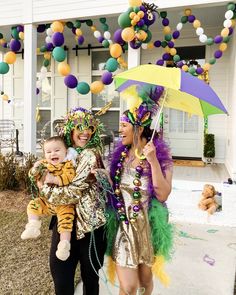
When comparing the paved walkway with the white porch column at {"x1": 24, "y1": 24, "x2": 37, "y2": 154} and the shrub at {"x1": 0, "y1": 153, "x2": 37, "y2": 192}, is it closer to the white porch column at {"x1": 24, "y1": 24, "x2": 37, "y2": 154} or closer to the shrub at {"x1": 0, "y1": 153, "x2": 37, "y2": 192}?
the shrub at {"x1": 0, "y1": 153, "x2": 37, "y2": 192}

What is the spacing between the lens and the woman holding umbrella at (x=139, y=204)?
193cm

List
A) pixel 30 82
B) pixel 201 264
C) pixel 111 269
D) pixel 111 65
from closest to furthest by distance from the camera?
pixel 111 269
pixel 201 264
pixel 111 65
pixel 30 82

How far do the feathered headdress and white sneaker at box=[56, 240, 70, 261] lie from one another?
823 mm

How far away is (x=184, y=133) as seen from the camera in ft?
27.2

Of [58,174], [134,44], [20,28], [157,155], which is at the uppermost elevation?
[20,28]

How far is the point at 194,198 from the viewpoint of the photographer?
4.83 meters

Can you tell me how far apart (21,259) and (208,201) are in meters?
2.63

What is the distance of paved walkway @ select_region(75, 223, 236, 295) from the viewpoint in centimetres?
271

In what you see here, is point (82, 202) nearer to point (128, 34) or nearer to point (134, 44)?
point (128, 34)

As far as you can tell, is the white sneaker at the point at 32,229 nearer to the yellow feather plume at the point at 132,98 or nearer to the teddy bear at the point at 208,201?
the yellow feather plume at the point at 132,98

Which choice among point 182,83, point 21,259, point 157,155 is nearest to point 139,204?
point 157,155

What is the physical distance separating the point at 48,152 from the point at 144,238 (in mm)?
790

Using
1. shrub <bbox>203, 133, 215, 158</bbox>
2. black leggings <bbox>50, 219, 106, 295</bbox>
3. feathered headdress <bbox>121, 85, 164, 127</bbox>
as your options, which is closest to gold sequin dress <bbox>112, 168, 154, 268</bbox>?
black leggings <bbox>50, 219, 106, 295</bbox>

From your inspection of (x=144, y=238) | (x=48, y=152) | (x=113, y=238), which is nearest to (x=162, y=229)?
(x=144, y=238)
